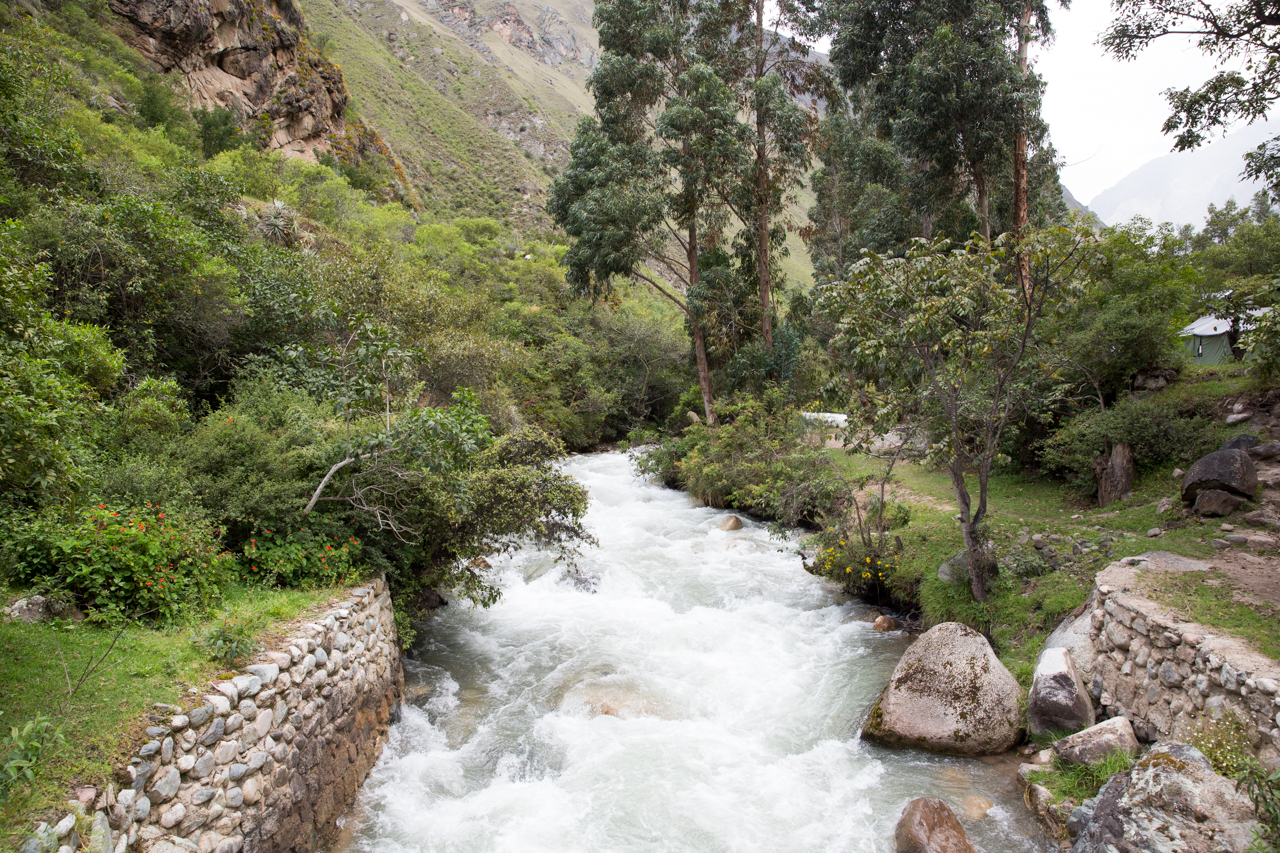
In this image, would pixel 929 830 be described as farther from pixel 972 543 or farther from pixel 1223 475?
pixel 1223 475

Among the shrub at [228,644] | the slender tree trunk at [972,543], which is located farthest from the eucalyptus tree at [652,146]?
the shrub at [228,644]

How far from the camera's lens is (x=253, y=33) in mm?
29922

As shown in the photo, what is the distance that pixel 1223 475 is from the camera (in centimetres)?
835

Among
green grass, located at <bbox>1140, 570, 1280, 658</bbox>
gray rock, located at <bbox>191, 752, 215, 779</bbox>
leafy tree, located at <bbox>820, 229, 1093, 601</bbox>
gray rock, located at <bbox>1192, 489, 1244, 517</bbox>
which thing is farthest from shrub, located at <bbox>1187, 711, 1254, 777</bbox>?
gray rock, located at <bbox>191, 752, 215, 779</bbox>

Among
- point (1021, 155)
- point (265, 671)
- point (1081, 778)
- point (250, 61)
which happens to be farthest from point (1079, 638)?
point (250, 61)

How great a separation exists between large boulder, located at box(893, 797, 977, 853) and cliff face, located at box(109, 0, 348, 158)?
116ft

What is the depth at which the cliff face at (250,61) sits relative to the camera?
26061 millimetres

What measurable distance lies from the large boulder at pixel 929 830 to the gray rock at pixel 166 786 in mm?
5722

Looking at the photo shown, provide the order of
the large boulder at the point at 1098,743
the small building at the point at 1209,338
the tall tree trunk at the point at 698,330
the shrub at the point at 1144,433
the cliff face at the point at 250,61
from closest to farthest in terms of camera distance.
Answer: the large boulder at the point at 1098,743, the shrub at the point at 1144,433, the small building at the point at 1209,338, the tall tree trunk at the point at 698,330, the cliff face at the point at 250,61

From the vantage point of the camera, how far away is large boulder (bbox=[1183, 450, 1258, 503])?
27.0 ft

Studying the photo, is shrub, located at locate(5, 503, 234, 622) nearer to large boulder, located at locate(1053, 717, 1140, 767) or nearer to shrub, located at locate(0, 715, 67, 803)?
shrub, located at locate(0, 715, 67, 803)

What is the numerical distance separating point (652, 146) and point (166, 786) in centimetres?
2068

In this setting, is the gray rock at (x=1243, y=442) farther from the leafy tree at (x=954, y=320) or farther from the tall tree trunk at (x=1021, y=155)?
the tall tree trunk at (x=1021, y=155)

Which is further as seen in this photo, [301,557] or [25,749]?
[301,557]
